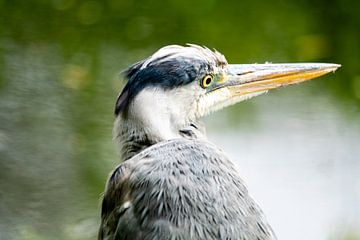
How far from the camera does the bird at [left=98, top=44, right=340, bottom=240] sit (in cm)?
273

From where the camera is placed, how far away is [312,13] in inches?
261

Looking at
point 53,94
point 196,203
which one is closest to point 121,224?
point 196,203

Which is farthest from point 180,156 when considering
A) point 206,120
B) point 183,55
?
point 206,120

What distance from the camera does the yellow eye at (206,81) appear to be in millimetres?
3441

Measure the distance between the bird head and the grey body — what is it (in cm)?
28

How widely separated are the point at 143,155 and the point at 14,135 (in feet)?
7.91

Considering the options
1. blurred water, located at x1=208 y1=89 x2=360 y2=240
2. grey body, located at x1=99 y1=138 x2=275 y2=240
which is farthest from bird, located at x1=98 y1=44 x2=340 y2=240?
blurred water, located at x1=208 y1=89 x2=360 y2=240

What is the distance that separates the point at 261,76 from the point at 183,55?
40 centimetres

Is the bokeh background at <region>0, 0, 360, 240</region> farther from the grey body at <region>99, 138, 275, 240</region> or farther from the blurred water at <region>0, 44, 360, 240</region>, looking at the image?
the grey body at <region>99, 138, 275, 240</region>

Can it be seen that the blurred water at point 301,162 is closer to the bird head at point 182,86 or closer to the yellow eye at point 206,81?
the bird head at point 182,86

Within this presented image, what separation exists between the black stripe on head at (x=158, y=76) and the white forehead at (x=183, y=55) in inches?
0.5

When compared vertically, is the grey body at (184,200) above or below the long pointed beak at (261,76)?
below

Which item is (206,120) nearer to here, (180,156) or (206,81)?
(206,81)

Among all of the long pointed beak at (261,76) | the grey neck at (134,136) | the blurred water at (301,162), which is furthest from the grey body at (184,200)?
the blurred water at (301,162)
